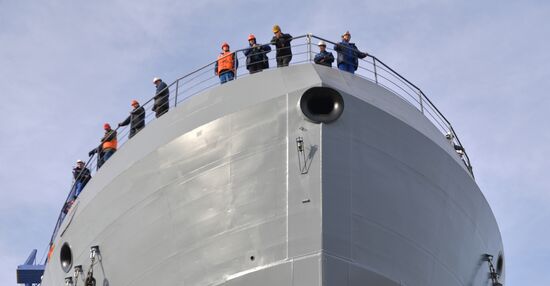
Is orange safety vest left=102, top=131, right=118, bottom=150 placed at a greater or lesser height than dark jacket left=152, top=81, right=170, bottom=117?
lesser

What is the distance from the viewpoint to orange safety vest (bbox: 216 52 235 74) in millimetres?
18516

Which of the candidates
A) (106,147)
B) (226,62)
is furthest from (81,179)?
(226,62)

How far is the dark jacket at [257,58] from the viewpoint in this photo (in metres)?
18.2

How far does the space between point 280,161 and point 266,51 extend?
10.5 ft

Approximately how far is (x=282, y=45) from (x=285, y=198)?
3.75 metres

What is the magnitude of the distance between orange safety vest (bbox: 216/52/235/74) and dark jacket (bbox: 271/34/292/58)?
0.93 m

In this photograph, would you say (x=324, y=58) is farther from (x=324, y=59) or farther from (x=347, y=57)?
(x=347, y=57)

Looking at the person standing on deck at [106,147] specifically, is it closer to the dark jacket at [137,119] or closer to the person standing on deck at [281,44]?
the dark jacket at [137,119]

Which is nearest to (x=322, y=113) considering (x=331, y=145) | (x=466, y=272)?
(x=331, y=145)

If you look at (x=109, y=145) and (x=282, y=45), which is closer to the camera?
(x=282, y=45)

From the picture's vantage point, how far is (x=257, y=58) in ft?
59.9

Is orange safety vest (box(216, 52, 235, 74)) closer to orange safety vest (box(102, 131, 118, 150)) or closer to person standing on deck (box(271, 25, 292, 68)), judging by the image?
person standing on deck (box(271, 25, 292, 68))

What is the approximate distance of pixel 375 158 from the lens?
16.1 m

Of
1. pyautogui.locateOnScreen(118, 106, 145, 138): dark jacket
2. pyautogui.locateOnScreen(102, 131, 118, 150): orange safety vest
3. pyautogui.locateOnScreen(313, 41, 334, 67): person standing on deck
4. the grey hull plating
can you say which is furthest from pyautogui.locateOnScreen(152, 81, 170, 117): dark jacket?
pyautogui.locateOnScreen(313, 41, 334, 67): person standing on deck
